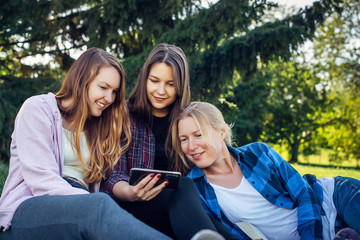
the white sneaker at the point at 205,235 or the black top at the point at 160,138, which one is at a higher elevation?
the black top at the point at 160,138

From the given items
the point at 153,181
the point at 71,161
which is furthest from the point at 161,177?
the point at 71,161

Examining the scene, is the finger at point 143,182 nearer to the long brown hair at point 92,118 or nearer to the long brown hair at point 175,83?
the long brown hair at point 92,118

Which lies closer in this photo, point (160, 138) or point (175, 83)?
point (175, 83)

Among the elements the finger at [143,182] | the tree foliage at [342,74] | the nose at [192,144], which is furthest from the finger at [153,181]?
the tree foliage at [342,74]

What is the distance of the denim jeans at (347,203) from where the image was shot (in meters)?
2.36

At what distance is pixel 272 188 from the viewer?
263 centimetres

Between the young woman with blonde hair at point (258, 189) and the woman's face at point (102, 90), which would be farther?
the woman's face at point (102, 90)

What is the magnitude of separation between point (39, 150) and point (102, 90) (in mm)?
748

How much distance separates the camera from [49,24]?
25.6 feet

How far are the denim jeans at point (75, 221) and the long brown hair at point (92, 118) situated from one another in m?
0.71

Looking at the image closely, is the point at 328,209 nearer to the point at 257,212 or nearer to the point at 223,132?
the point at 257,212

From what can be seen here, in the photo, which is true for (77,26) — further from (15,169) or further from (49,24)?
(15,169)

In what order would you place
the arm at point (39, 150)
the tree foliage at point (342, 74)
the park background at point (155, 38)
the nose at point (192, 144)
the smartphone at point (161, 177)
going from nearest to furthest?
the arm at point (39, 150) < the smartphone at point (161, 177) < the nose at point (192, 144) < the park background at point (155, 38) < the tree foliage at point (342, 74)

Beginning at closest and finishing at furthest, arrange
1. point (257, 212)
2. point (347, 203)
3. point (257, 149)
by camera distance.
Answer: point (347, 203) < point (257, 212) < point (257, 149)
